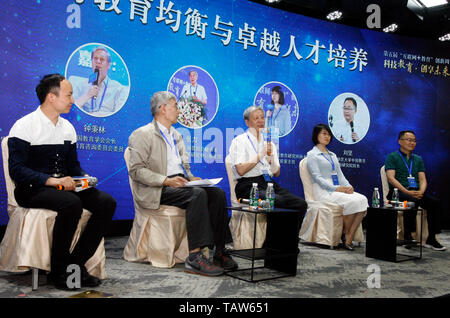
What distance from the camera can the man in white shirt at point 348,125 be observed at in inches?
236

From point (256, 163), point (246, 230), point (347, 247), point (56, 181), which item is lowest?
point (347, 247)

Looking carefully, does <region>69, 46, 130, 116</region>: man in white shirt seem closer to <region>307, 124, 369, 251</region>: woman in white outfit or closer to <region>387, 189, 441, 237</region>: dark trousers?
<region>307, 124, 369, 251</region>: woman in white outfit

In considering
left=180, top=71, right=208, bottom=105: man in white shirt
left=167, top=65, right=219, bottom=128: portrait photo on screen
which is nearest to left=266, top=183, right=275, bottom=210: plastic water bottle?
left=167, top=65, right=219, bottom=128: portrait photo on screen

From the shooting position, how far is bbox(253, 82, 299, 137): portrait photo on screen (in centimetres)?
538

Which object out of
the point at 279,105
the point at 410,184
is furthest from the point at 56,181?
the point at 410,184

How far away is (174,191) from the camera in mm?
3053

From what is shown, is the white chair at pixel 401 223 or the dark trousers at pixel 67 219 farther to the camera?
the white chair at pixel 401 223

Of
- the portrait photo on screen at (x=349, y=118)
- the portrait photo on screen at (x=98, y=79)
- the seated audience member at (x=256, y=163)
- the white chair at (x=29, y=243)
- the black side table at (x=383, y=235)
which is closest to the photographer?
the white chair at (x=29, y=243)

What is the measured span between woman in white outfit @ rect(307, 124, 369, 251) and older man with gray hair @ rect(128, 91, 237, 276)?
1.70 metres

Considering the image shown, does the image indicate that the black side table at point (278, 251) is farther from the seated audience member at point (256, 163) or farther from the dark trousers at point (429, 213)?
the dark trousers at point (429, 213)
